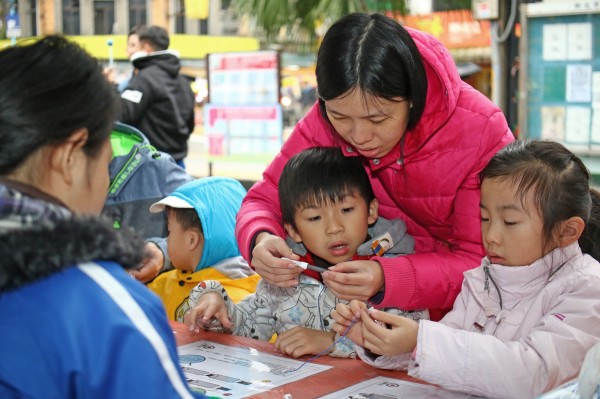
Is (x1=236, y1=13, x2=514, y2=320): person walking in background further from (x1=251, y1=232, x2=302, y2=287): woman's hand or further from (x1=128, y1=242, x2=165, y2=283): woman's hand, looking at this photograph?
(x1=128, y1=242, x2=165, y2=283): woman's hand

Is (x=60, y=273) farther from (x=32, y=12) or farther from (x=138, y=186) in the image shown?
(x=32, y=12)

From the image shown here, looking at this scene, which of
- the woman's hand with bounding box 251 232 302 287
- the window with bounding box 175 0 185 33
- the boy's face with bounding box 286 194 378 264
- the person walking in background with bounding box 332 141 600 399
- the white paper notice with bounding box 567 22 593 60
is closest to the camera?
the person walking in background with bounding box 332 141 600 399

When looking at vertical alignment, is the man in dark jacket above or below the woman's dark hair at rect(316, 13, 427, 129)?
below

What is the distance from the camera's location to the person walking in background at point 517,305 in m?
1.38

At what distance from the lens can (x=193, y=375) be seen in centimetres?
159

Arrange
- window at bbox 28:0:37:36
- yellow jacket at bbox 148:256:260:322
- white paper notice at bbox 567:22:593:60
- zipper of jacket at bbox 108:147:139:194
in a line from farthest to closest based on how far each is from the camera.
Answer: window at bbox 28:0:37:36 → white paper notice at bbox 567:22:593:60 → zipper of jacket at bbox 108:147:139:194 → yellow jacket at bbox 148:256:260:322

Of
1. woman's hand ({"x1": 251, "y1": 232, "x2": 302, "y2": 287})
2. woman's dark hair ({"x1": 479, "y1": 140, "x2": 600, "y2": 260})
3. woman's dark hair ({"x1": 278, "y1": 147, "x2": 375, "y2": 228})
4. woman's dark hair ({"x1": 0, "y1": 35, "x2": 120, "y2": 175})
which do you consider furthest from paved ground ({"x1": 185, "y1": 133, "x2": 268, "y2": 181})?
woman's dark hair ({"x1": 0, "y1": 35, "x2": 120, "y2": 175})

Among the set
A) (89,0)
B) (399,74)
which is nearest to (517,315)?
(399,74)

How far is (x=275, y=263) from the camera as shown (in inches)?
69.9

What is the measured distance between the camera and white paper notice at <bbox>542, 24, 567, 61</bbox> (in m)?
4.58

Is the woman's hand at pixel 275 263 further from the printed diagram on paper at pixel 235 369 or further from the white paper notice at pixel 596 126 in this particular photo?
the white paper notice at pixel 596 126

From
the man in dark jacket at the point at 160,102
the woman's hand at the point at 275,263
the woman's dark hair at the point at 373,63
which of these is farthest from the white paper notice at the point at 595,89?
the woman's hand at the point at 275,263

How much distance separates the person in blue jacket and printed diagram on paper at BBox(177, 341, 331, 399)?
0.52 m

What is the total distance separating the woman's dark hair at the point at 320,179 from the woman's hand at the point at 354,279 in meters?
0.28
